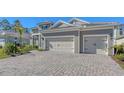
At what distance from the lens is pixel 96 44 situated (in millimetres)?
15227

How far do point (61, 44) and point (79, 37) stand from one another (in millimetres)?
2316

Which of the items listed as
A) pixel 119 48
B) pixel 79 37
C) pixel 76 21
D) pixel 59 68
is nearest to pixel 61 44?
pixel 79 37

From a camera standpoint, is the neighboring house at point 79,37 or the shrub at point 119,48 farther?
the neighboring house at point 79,37

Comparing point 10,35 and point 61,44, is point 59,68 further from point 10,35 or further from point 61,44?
point 10,35

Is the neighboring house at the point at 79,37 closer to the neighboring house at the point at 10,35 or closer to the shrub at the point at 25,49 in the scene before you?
the neighboring house at the point at 10,35

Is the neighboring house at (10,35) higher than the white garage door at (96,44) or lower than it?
higher

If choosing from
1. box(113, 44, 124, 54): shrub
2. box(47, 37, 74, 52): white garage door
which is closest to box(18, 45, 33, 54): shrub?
box(47, 37, 74, 52): white garage door

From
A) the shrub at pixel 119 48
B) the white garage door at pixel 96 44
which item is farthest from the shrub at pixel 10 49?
the shrub at pixel 119 48

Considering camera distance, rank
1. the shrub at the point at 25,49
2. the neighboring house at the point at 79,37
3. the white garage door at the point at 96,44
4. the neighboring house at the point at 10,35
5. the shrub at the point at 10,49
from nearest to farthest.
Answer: the shrub at the point at 10,49 → the neighboring house at the point at 79,37 → the white garage door at the point at 96,44 → the shrub at the point at 25,49 → the neighboring house at the point at 10,35

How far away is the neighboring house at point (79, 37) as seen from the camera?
1431cm

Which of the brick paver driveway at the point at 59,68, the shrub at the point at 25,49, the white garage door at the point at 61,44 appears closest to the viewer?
the brick paver driveway at the point at 59,68
